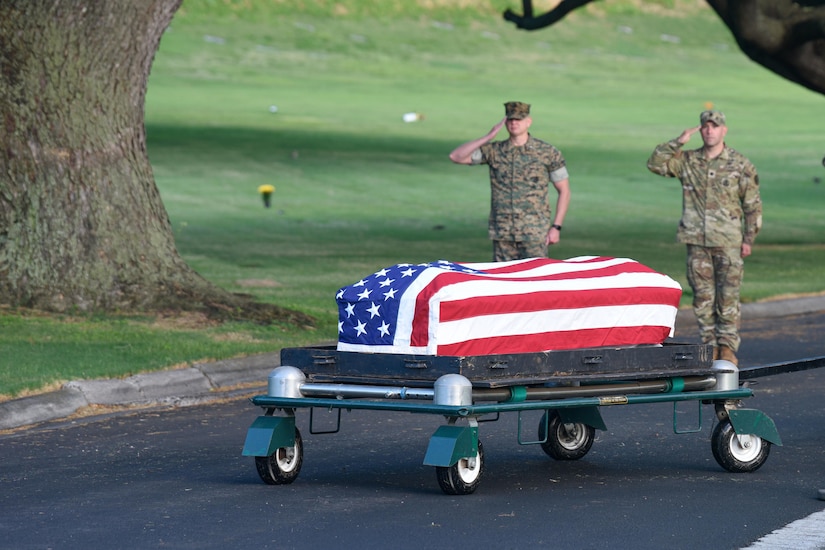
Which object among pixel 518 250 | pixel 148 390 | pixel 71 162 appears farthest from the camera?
pixel 71 162

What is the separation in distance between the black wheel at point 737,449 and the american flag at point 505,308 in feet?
1.93

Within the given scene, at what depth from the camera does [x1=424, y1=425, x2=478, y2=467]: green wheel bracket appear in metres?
7.74

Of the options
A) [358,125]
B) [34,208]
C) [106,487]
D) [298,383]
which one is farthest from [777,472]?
[358,125]

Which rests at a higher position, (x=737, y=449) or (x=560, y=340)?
(x=560, y=340)

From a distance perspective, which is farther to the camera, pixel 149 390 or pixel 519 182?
pixel 519 182

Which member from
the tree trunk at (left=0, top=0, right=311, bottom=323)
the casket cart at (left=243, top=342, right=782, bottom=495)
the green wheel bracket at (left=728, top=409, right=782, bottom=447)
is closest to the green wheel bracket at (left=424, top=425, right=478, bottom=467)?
the casket cart at (left=243, top=342, right=782, bottom=495)

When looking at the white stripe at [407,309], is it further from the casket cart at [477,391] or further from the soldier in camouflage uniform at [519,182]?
the soldier in camouflage uniform at [519,182]

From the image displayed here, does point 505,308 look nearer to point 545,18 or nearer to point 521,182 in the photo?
point 521,182

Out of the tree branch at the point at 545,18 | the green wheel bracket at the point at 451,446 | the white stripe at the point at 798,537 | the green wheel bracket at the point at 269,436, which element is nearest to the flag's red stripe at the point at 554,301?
the green wheel bracket at the point at 451,446

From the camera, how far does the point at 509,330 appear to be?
8172 millimetres

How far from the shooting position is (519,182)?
1307cm

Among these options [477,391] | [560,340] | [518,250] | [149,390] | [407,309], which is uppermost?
[518,250]

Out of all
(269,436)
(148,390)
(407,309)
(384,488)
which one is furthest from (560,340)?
(148,390)

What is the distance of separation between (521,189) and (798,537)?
6320 mm
